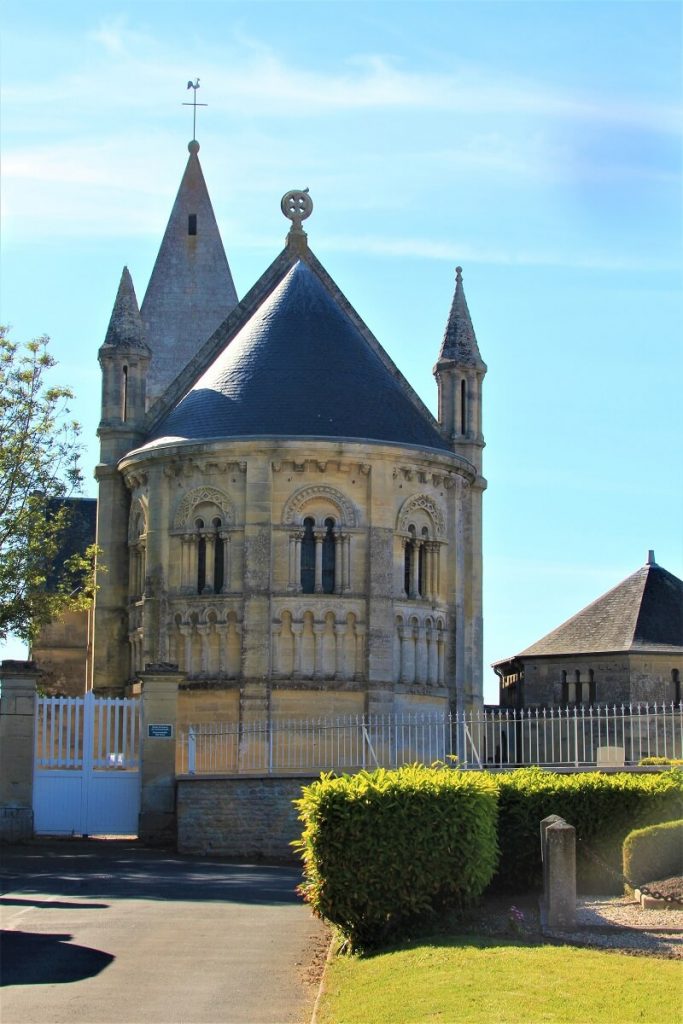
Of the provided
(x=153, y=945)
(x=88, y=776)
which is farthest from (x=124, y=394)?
(x=153, y=945)

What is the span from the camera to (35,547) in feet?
100

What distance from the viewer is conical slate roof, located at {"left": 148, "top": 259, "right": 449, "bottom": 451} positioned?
38.2m

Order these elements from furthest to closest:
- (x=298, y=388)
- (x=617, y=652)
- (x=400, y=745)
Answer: (x=617, y=652) → (x=298, y=388) → (x=400, y=745)

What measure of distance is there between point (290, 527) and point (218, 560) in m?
2.02

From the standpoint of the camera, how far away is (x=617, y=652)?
4909 cm

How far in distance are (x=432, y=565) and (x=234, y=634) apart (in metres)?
5.58

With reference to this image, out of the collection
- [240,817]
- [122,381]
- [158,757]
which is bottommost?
[240,817]

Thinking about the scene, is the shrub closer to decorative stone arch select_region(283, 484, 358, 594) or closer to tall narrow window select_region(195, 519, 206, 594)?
decorative stone arch select_region(283, 484, 358, 594)

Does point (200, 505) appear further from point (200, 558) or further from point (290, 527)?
point (290, 527)

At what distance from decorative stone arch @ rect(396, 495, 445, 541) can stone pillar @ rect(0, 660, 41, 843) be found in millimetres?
12889


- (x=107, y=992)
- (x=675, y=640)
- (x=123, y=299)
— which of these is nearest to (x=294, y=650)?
(x=123, y=299)

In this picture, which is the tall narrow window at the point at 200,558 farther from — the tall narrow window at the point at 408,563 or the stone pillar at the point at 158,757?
the stone pillar at the point at 158,757

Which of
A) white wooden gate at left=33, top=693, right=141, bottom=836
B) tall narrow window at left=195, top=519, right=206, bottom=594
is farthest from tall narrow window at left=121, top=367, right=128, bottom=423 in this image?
white wooden gate at left=33, top=693, right=141, bottom=836

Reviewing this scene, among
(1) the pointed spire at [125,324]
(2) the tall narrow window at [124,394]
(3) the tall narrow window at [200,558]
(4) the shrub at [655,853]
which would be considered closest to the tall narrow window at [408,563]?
(3) the tall narrow window at [200,558]
